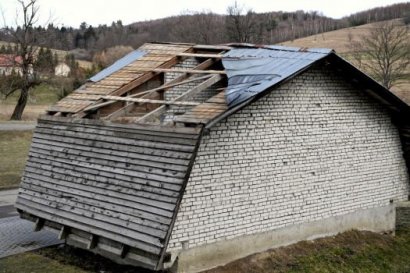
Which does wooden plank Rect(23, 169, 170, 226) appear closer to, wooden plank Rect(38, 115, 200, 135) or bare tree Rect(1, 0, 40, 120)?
wooden plank Rect(38, 115, 200, 135)

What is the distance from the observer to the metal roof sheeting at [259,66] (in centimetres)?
995

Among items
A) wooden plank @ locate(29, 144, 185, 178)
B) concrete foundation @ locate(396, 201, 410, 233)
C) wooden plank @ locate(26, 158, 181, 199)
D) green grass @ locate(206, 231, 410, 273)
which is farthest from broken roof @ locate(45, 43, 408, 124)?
green grass @ locate(206, 231, 410, 273)

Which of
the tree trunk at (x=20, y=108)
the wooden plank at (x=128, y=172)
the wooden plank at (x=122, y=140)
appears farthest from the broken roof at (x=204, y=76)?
the tree trunk at (x=20, y=108)

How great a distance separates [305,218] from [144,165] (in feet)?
14.0

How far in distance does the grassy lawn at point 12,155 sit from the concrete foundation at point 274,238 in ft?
42.4

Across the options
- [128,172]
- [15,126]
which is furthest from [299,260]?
[15,126]

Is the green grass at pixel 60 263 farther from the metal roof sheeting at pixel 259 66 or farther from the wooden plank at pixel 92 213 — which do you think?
the metal roof sheeting at pixel 259 66

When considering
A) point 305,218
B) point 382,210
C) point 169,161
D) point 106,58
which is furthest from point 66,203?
point 106,58

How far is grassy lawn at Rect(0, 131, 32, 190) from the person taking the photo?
2123cm

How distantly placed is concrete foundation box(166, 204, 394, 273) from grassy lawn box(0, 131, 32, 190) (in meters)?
12.9

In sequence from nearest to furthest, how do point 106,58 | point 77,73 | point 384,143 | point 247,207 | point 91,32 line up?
point 247,207 < point 384,143 < point 77,73 < point 106,58 < point 91,32

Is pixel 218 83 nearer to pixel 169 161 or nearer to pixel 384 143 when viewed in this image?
pixel 169 161

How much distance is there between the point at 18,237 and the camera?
13.1 metres

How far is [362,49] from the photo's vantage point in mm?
56719
